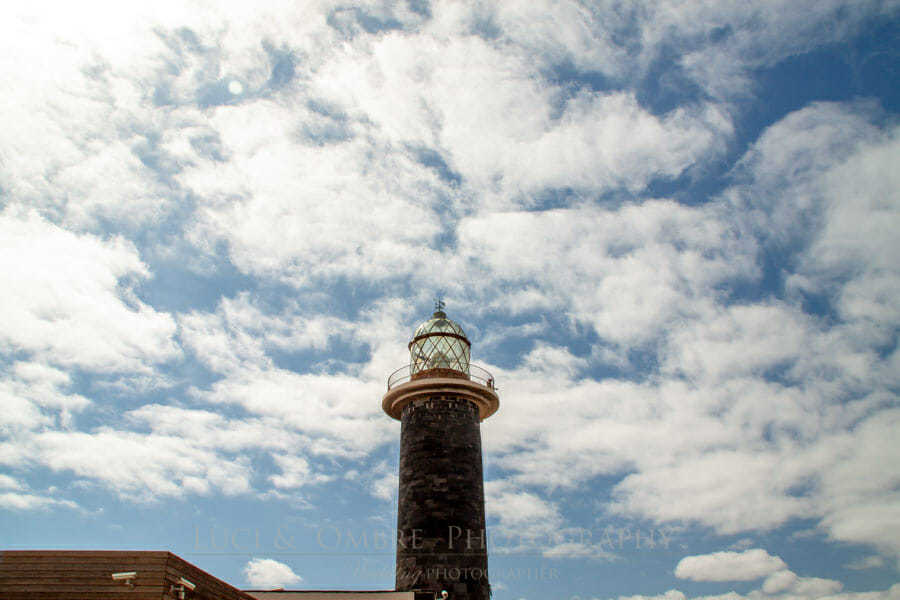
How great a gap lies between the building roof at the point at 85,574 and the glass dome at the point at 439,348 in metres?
12.6

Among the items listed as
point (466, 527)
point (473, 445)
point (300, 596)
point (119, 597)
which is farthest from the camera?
point (473, 445)

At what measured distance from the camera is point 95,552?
11734mm

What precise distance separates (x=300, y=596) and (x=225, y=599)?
5243mm

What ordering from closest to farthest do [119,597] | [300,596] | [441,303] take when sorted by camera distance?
[119,597]
[300,596]
[441,303]

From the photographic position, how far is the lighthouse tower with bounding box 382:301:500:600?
19.6 meters

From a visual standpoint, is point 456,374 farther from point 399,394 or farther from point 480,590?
point 480,590

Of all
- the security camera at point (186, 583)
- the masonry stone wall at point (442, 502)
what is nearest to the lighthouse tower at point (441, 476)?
the masonry stone wall at point (442, 502)

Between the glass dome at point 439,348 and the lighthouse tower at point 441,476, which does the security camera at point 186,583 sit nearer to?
the lighthouse tower at point 441,476

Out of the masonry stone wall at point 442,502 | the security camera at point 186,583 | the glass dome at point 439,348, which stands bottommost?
the security camera at point 186,583

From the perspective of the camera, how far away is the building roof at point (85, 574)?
11406 millimetres

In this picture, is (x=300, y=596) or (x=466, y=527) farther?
(x=466, y=527)

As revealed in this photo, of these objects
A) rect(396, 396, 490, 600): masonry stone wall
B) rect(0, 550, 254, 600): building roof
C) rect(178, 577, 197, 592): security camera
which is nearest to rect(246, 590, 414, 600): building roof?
rect(396, 396, 490, 600): masonry stone wall

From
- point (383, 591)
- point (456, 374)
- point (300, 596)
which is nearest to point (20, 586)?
point (300, 596)

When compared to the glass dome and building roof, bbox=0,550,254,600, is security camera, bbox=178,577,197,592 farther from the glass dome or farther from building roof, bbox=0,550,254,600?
the glass dome
